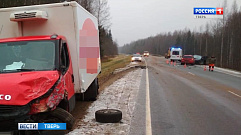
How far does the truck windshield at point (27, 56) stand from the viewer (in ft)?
16.5

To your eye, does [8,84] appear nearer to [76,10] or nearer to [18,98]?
[18,98]

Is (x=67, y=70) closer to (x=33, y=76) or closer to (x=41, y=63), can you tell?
(x=41, y=63)

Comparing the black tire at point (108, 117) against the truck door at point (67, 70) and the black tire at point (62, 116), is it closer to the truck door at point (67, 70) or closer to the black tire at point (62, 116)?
the truck door at point (67, 70)

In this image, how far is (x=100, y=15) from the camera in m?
43.6

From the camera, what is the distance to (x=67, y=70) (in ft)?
18.4

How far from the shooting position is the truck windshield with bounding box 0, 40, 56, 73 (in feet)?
16.5

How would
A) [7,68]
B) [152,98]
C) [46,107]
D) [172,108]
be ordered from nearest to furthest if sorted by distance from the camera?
[46,107] → [7,68] → [172,108] → [152,98]

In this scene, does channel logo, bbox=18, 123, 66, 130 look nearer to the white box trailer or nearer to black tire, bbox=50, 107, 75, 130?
black tire, bbox=50, 107, 75, 130

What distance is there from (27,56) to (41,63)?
0.36 m

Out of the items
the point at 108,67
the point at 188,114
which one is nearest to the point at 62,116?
Answer: the point at 188,114

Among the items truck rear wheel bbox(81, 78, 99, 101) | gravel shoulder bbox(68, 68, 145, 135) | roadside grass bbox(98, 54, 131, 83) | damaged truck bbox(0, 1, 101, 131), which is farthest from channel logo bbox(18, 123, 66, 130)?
roadside grass bbox(98, 54, 131, 83)

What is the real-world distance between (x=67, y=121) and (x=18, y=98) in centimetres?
110

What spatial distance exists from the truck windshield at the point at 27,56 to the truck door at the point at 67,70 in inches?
11.5

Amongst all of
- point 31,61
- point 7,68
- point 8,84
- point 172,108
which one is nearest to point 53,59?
point 31,61
